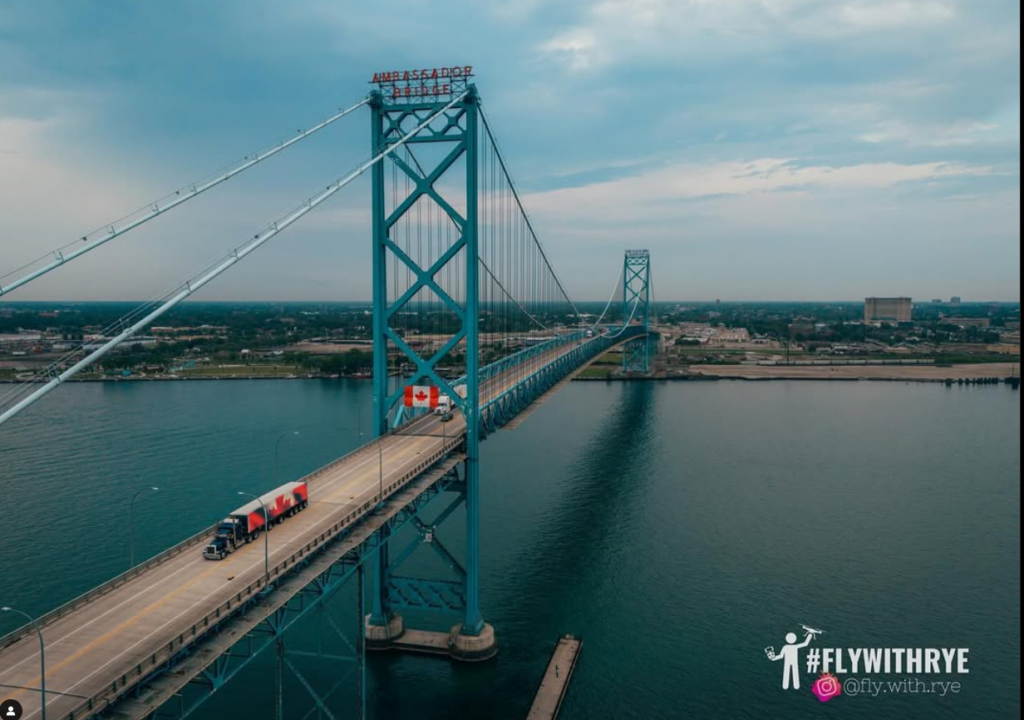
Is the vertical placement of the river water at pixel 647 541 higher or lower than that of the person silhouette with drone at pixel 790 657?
higher

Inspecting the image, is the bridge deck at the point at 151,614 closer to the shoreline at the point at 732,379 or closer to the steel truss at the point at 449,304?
the steel truss at the point at 449,304

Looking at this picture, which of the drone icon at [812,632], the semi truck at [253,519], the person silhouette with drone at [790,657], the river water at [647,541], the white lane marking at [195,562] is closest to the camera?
the white lane marking at [195,562]

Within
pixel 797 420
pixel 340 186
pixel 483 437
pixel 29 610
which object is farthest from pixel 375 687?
pixel 797 420

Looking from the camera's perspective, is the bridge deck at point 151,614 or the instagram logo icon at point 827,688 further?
the instagram logo icon at point 827,688

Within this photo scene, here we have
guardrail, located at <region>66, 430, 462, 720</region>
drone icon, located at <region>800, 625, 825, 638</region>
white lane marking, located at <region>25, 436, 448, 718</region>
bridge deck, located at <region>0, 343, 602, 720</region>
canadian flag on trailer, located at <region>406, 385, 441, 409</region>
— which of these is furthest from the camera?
drone icon, located at <region>800, 625, 825, 638</region>

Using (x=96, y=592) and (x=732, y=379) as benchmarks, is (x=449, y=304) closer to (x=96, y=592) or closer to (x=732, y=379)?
(x=96, y=592)

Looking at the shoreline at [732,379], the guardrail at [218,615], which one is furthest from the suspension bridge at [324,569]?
the shoreline at [732,379]

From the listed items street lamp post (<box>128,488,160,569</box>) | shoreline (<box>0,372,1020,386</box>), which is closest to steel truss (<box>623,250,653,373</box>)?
shoreline (<box>0,372,1020,386</box>)

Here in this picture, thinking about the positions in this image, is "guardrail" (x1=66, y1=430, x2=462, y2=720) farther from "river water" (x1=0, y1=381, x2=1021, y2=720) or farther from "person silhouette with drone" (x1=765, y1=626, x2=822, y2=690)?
"person silhouette with drone" (x1=765, y1=626, x2=822, y2=690)
